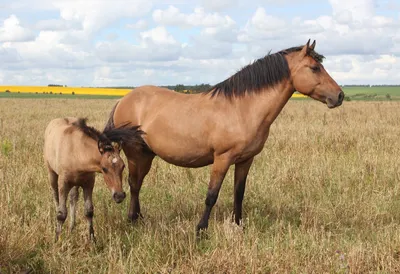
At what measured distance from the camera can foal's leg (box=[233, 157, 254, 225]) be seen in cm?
601

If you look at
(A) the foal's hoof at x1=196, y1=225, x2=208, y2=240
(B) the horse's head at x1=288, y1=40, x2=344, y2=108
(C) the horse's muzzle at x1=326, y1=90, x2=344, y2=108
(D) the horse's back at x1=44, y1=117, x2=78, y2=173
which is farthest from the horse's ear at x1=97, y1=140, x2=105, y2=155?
(C) the horse's muzzle at x1=326, y1=90, x2=344, y2=108

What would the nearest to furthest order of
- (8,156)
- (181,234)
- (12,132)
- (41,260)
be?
(41,260) → (181,234) → (8,156) → (12,132)

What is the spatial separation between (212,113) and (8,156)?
585 centimetres

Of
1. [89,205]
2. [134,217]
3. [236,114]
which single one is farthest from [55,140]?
[236,114]

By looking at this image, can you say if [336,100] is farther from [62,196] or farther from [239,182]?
[62,196]

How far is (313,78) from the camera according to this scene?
555 centimetres

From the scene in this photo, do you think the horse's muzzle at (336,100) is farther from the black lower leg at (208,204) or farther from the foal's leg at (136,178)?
the foal's leg at (136,178)

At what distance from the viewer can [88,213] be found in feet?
18.4

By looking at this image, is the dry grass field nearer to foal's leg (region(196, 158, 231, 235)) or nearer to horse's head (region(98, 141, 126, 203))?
foal's leg (region(196, 158, 231, 235))

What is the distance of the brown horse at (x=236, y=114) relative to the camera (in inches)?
218

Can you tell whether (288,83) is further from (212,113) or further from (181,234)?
(181,234)

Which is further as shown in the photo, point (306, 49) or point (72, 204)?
point (72, 204)

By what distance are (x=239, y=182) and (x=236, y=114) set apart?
1.07 metres

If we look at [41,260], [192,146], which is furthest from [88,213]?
[192,146]
